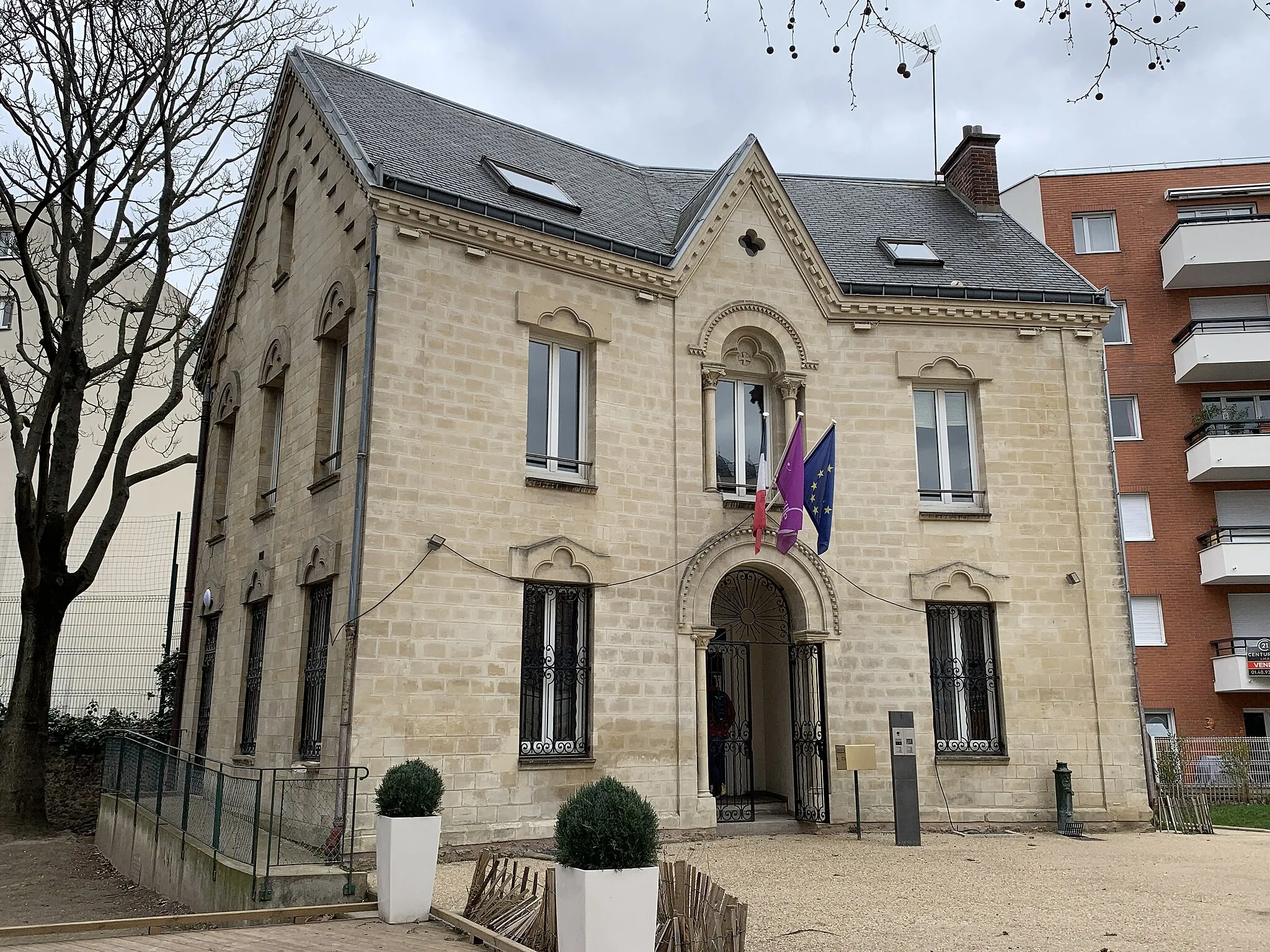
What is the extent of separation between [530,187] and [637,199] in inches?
125

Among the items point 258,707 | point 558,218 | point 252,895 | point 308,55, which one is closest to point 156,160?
point 308,55

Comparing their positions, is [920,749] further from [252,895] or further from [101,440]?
[101,440]

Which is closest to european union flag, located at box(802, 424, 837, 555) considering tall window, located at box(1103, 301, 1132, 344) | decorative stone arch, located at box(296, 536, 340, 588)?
decorative stone arch, located at box(296, 536, 340, 588)

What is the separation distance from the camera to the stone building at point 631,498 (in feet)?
42.4

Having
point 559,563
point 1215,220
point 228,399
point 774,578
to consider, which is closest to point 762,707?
point 774,578

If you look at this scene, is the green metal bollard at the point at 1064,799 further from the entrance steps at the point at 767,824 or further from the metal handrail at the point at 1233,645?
the metal handrail at the point at 1233,645

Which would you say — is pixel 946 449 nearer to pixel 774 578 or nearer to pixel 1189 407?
→ pixel 774 578

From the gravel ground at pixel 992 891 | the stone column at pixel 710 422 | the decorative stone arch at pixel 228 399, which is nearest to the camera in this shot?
the gravel ground at pixel 992 891

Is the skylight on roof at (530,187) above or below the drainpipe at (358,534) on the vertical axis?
above

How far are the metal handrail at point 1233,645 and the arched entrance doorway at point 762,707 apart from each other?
1702 cm

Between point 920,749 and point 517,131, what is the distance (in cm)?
1243

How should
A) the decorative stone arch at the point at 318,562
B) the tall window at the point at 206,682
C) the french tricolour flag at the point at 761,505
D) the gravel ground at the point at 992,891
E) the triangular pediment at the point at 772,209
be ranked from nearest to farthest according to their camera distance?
the gravel ground at the point at 992,891 → the decorative stone arch at the point at 318,562 → the french tricolour flag at the point at 761,505 → the triangular pediment at the point at 772,209 → the tall window at the point at 206,682

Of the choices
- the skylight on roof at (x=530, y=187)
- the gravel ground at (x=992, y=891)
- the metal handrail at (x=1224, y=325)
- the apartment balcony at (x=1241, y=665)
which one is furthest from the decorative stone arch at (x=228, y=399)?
the metal handrail at (x=1224, y=325)

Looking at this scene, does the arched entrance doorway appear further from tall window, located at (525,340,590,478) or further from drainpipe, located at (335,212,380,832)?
drainpipe, located at (335,212,380,832)
